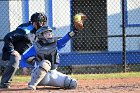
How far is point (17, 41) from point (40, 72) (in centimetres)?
89

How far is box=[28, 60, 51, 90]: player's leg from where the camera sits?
8031 millimetres

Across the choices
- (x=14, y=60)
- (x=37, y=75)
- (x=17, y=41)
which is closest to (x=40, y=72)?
(x=37, y=75)

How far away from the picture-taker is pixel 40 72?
26.4 feet

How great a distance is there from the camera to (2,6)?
14.0 m

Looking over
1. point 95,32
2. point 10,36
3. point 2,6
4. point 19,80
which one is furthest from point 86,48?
point 10,36

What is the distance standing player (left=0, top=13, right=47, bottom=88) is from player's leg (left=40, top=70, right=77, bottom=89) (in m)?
0.65

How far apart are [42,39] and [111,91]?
1.49 metres

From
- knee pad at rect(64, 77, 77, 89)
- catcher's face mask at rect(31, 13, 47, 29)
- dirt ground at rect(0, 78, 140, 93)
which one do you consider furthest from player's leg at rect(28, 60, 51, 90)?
catcher's face mask at rect(31, 13, 47, 29)

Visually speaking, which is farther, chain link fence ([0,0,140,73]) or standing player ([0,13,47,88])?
chain link fence ([0,0,140,73])

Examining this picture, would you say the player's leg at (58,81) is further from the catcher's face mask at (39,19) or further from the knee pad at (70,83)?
the catcher's face mask at (39,19)

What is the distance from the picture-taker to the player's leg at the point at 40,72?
316 inches

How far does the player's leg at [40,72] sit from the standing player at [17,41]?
632 mm

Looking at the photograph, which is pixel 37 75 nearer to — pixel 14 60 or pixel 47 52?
pixel 47 52

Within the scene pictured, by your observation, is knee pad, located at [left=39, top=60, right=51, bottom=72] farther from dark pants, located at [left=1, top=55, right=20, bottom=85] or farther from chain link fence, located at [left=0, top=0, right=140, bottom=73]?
chain link fence, located at [left=0, top=0, right=140, bottom=73]
